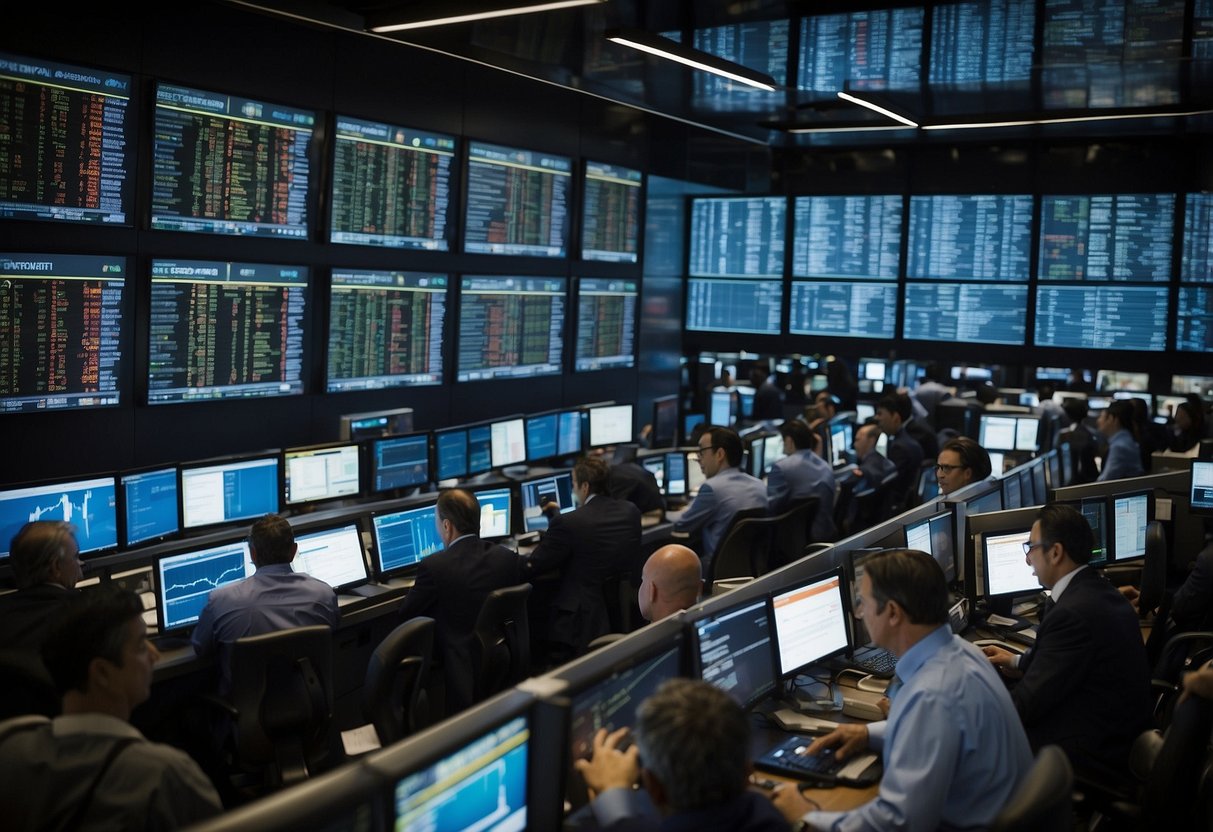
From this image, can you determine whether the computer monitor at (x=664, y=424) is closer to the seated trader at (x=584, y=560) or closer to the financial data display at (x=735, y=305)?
the financial data display at (x=735, y=305)

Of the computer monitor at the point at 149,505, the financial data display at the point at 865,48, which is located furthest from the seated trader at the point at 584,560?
the financial data display at the point at 865,48

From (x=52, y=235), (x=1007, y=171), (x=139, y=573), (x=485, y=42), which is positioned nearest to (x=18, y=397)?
(x=52, y=235)

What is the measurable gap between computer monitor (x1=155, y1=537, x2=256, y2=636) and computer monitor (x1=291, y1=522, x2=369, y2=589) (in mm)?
300

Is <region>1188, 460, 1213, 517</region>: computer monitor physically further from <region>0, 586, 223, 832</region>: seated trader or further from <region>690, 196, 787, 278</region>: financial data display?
<region>0, 586, 223, 832</region>: seated trader

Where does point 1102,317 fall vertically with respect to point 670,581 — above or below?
above

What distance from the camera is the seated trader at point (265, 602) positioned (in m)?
3.71

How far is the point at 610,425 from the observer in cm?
803

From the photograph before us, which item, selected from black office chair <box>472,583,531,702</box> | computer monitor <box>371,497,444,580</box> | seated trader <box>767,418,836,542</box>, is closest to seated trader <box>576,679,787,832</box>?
black office chair <box>472,583,531,702</box>

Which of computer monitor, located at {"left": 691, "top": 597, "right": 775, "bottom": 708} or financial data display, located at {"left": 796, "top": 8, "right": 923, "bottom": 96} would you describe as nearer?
computer monitor, located at {"left": 691, "top": 597, "right": 775, "bottom": 708}

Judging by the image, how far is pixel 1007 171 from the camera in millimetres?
10023

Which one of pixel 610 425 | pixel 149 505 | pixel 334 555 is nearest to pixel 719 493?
pixel 610 425

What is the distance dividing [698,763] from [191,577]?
2.89 m

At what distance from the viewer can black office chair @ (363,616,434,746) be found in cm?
362

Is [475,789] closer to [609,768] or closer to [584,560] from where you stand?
[609,768]
